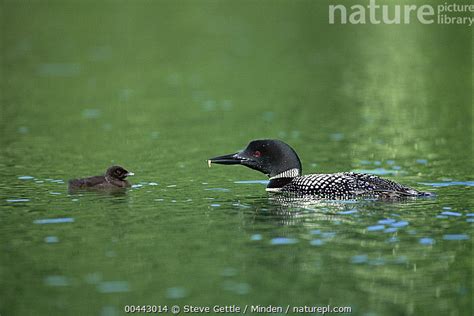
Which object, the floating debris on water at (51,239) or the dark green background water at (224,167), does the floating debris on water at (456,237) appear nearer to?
the dark green background water at (224,167)

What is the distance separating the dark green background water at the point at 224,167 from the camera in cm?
742

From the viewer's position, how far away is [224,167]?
1283cm

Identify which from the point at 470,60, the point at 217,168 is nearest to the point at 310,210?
the point at 217,168

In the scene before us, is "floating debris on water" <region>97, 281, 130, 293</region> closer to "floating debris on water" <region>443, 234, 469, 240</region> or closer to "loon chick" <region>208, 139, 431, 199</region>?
"floating debris on water" <region>443, 234, 469, 240</region>

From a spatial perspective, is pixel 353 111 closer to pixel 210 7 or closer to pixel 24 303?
pixel 24 303

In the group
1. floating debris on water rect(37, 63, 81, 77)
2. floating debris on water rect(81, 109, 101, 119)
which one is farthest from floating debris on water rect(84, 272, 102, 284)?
floating debris on water rect(37, 63, 81, 77)

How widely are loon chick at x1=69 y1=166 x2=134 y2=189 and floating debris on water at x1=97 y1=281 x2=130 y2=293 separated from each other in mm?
3644

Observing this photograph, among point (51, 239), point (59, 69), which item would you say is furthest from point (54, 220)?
point (59, 69)

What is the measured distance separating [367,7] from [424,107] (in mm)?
13077

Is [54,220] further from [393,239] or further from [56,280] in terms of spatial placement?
[393,239]

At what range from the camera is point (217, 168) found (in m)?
12.7

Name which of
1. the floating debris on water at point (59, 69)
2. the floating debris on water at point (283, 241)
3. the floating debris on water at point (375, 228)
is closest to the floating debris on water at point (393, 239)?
the floating debris on water at point (375, 228)

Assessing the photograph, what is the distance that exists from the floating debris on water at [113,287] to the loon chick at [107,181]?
143 inches

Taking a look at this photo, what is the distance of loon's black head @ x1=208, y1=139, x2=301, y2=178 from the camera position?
11.2m
